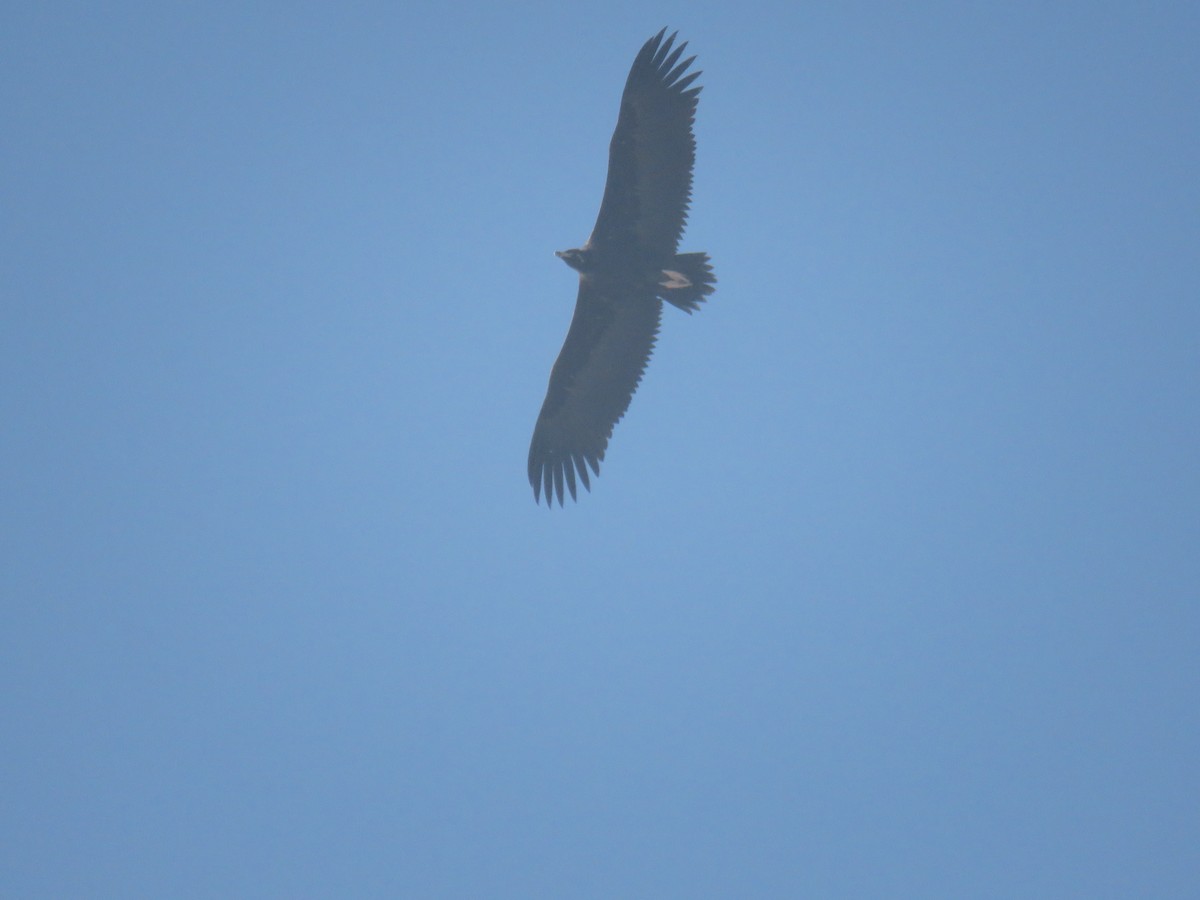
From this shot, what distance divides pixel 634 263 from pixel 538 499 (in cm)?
316

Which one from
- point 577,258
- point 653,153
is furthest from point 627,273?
point 653,153

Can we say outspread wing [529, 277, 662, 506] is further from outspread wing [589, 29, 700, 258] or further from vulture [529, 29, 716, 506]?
outspread wing [589, 29, 700, 258]

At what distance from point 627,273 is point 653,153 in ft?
4.45

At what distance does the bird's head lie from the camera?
10807mm

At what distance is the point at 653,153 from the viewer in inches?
398

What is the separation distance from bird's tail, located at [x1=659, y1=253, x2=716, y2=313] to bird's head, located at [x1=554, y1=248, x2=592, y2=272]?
0.88 m

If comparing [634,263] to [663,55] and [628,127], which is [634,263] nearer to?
[628,127]

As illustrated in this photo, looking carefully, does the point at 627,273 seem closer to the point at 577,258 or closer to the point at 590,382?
the point at 577,258

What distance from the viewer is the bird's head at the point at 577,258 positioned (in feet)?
35.5

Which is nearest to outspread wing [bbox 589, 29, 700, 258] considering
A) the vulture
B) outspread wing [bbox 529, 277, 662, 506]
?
the vulture

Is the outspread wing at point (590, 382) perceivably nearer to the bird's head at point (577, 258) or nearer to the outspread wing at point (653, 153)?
the bird's head at point (577, 258)

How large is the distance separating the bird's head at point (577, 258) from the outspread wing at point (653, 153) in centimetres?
36

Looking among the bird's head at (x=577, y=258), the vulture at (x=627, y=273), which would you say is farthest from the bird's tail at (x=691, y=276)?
the bird's head at (x=577, y=258)

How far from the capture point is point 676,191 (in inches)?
402
